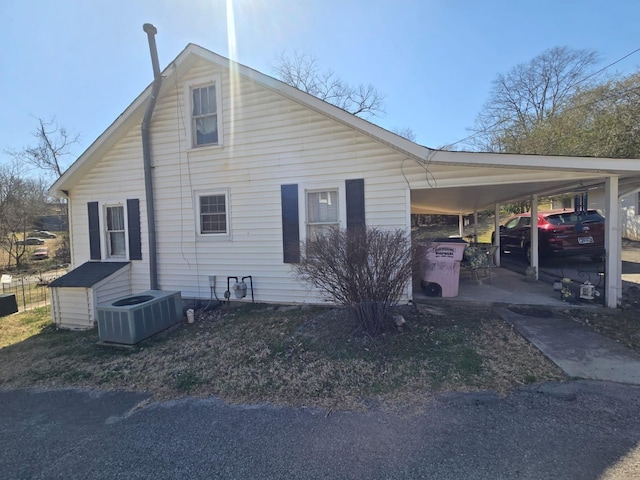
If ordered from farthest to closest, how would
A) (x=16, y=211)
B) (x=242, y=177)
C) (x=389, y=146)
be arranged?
(x=16, y=211) < (x=242, y=177) < (x=389, y=146)

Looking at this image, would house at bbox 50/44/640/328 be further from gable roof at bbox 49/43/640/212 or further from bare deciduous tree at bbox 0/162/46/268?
bare deciduous tree at bbox 0/162/46/268

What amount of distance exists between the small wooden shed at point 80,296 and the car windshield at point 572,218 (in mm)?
11748

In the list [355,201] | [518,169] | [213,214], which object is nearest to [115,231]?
[213,214]

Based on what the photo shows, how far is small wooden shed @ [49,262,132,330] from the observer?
6.93 metres

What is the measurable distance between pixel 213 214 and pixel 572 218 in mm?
9821

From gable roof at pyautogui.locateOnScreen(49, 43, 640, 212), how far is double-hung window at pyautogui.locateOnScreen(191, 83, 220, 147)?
0.58m

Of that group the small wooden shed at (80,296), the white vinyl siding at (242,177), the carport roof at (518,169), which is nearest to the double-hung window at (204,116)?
the white vinyl siding at (242,177)

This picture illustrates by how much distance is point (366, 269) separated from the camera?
455 centimetres

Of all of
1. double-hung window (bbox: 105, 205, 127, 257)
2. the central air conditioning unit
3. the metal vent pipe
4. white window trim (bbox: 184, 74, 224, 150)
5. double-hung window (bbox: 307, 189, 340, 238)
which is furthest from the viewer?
double-hung window (bbox: 105, 205, 127, 257)

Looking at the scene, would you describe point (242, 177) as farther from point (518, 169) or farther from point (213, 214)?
point (518, 169)

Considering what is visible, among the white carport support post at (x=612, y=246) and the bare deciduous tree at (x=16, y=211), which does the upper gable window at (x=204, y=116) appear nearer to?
the white carport support post at (x=612, y=246)

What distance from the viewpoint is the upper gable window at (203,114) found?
7.48m

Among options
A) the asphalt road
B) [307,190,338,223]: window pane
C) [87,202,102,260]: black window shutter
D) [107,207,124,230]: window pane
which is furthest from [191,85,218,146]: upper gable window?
the asphalt road

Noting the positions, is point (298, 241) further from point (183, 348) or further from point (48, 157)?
point (48, 157)
